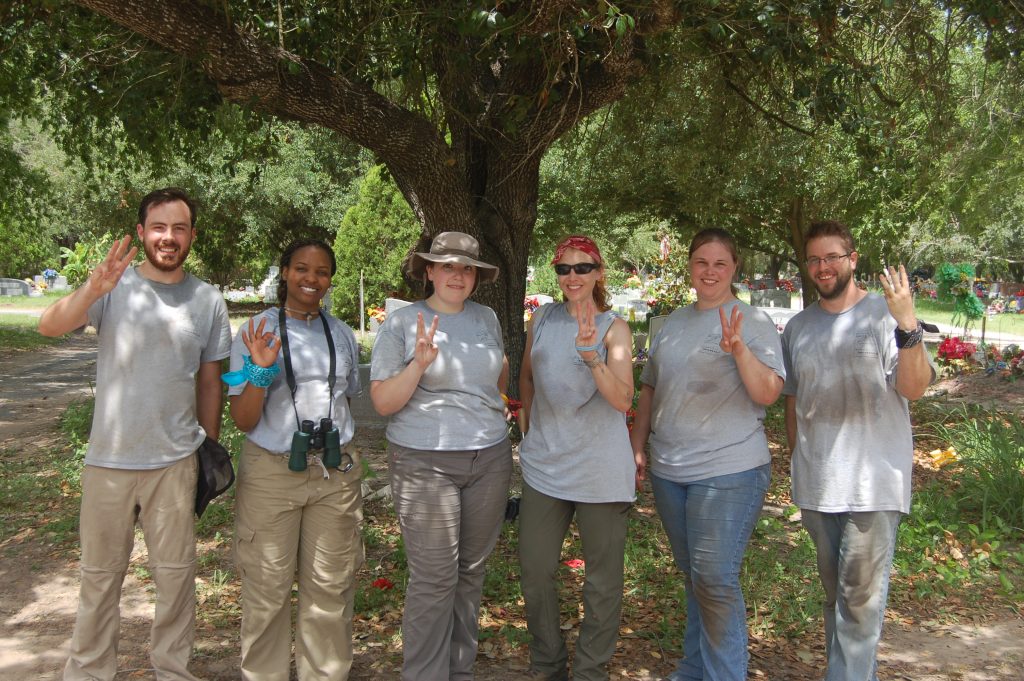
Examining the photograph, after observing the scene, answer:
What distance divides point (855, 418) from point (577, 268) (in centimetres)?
119

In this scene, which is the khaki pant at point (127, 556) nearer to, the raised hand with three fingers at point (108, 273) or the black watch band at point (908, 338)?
the raised hand with three fingers at point (108, 273)

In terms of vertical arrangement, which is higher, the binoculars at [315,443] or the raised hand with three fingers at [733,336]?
the raised hand with three fingers at [733,336]

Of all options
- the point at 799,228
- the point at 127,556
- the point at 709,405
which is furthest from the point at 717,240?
the point at 799,228

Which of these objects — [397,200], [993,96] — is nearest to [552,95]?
[993,96]

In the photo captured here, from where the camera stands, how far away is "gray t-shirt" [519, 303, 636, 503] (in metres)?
3.22

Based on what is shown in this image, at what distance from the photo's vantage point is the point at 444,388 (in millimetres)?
3221

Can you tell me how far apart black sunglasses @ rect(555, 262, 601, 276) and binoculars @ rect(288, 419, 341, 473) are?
109 centimetres

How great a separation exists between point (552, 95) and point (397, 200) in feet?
44.0

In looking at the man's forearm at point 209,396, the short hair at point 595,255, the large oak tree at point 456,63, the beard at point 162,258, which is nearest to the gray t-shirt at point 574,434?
the short hair at point 595,255

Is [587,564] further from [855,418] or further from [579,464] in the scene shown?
[855,418]

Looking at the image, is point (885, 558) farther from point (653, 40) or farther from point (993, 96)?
point (993, 96)

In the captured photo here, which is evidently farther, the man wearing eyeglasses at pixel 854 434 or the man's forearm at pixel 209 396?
the man's forearm at pixel 209 396

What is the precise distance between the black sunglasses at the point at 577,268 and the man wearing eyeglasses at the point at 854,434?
837 millimetres

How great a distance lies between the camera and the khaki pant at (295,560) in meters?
3.14
